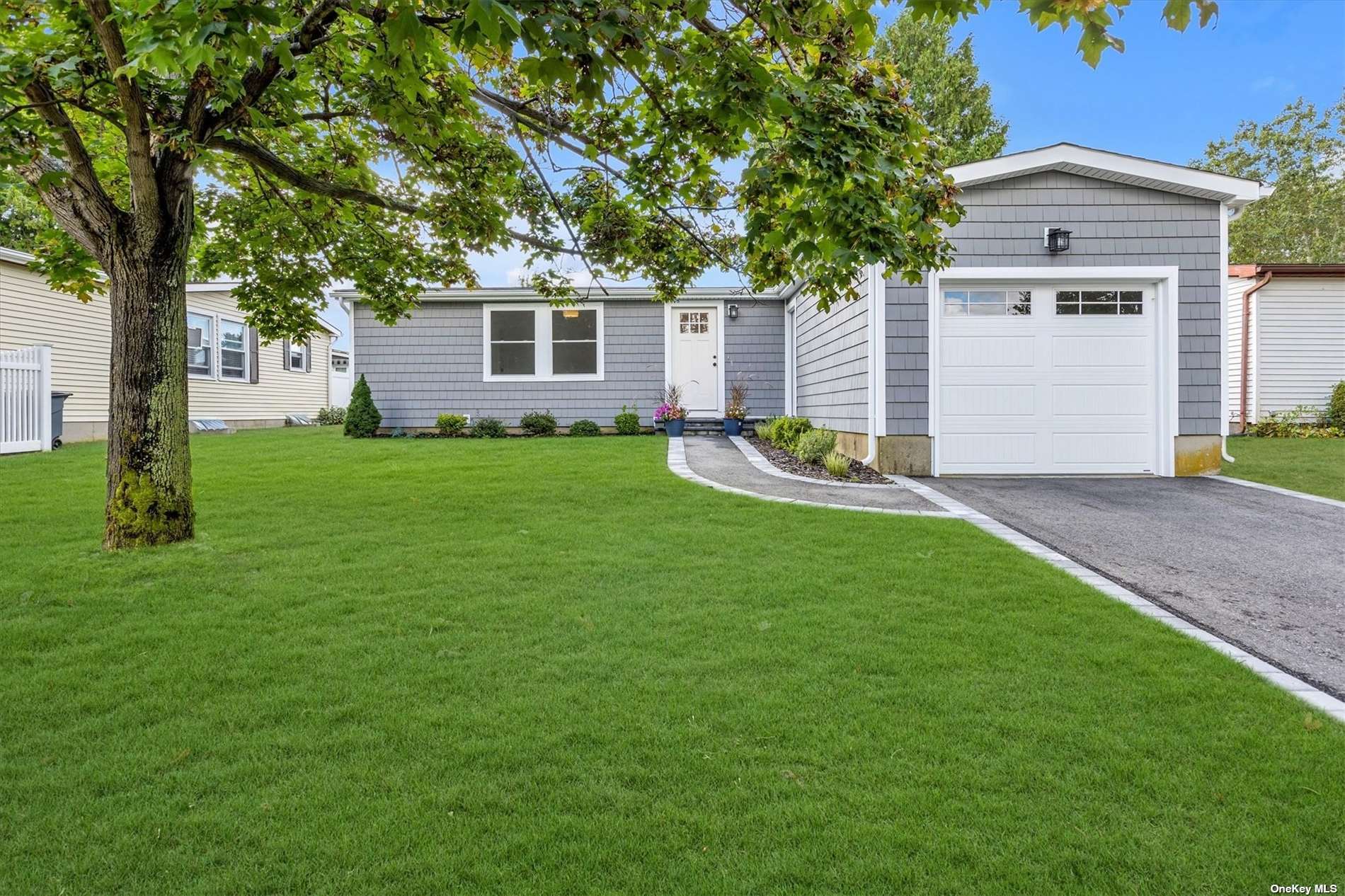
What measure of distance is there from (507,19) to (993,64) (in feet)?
80.4

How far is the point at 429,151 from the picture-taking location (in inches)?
208

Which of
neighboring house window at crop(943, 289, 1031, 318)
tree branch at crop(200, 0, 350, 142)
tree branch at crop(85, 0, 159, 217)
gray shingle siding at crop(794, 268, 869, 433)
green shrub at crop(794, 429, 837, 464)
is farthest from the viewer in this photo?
green shrub at crop(794, 429, 837, 464)

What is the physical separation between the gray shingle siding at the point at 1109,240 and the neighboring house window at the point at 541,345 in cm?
690

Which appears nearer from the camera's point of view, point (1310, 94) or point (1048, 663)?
point (1048, 663)

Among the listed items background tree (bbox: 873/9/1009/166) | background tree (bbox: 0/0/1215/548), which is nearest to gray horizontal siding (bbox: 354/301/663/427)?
background tree (bbox: 0/0/1215/548)

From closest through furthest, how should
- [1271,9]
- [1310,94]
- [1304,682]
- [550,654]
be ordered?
[1304,682] < [550,654] < [1271,9] < [1310,94]

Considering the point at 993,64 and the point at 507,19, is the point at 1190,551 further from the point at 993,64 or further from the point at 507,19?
the point at 993,64

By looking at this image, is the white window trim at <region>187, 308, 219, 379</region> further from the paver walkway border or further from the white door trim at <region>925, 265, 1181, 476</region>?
the paver walkway border

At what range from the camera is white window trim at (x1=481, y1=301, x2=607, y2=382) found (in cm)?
1312

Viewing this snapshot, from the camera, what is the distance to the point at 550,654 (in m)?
2.79

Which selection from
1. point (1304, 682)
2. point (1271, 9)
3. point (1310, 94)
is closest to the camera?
point (1304, 682)

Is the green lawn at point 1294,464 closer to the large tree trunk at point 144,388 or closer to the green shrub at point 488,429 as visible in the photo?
the large tree trunk at point 144,388

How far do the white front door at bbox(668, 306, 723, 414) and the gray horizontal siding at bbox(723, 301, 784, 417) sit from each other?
0.85 ft

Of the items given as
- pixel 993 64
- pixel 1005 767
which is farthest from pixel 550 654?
pixel 993 64
